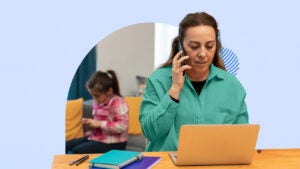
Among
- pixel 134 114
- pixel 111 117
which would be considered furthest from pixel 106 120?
pixel 134 114

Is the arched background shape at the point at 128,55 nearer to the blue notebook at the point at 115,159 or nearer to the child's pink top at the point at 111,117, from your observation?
the child's pink top at the point at 111,117

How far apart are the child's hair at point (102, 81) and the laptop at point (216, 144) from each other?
4.04ft

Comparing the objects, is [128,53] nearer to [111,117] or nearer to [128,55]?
[128,55]

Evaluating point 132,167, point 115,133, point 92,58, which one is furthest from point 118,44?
point 132,167

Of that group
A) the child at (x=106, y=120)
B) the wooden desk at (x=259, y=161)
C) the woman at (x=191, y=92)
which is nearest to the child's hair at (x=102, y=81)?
the child at (x=106, y=120)

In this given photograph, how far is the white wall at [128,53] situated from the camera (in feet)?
9.04

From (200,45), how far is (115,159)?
0.75 m

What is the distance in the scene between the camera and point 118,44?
9.10 ft

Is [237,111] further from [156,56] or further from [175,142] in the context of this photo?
[156,56]

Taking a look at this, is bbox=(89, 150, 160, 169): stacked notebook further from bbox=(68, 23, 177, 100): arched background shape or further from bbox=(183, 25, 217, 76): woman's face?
bbox=(68, 23, 177, 100): arched background shape

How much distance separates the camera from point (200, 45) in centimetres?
196

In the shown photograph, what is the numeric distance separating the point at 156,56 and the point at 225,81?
0.86m

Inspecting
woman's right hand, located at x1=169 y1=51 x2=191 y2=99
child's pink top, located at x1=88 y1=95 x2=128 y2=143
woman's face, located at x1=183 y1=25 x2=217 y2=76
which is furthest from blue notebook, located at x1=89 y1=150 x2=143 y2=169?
child's pink top, located at x1=88 y1=95 x2=128 y2=143

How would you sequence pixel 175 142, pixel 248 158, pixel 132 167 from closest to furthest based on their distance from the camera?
pixel 132 167, pixel 248 158, pixel 175 142
